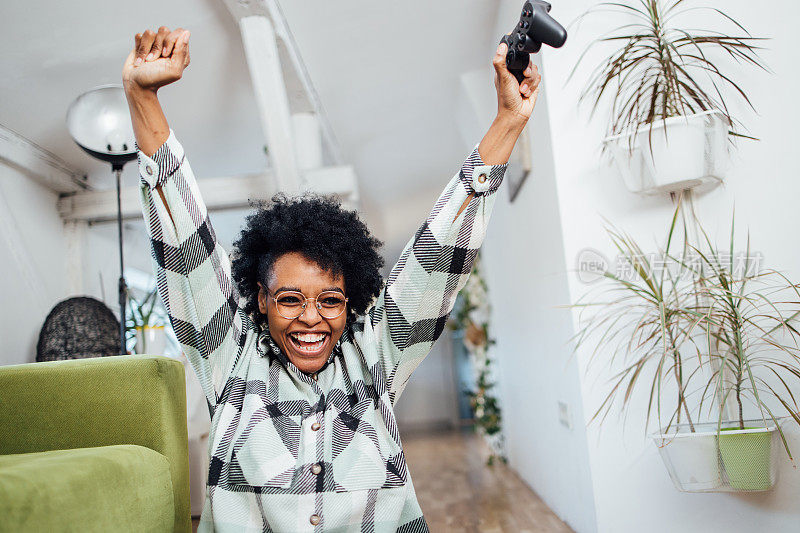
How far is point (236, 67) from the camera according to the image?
3395mm

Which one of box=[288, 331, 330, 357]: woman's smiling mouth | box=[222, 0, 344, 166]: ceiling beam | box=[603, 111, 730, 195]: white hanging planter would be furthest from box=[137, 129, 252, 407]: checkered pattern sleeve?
box=[222, 0, 344, 166]: ceiling beam

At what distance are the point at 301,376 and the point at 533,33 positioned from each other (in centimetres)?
75

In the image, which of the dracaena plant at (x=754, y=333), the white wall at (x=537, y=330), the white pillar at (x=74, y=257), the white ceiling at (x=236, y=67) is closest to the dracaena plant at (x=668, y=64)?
the white wall at (x=537, y=330)

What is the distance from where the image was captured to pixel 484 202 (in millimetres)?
1133

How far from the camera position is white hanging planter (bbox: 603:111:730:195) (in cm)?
183

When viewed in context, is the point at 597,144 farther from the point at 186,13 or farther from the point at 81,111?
the point at 81,111

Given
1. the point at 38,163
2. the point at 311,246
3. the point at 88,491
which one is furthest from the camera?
the point at 38,163

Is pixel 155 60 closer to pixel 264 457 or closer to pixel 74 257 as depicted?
pixel 264 457

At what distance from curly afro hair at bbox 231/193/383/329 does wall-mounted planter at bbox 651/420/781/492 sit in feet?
3.09

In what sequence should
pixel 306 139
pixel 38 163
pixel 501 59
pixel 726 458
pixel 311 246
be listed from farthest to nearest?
pixel 306 139 < pixel 38 163 < pixel 726 458 < pixel 311 246 < pixel 501 59

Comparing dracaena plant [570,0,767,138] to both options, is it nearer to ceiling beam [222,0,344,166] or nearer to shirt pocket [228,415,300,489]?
shirt pocket [228,415,300,489]

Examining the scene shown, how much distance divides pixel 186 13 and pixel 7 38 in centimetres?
77

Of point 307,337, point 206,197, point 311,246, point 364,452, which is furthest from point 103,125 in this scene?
point 364,452

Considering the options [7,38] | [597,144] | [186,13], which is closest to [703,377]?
[597,144]
